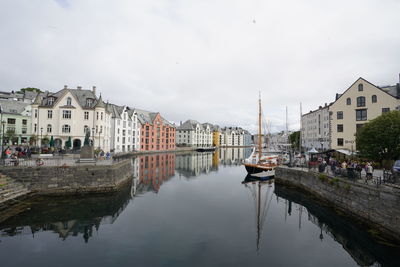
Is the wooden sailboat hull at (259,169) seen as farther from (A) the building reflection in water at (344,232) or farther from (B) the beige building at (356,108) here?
(B) the beige building at (356,108)

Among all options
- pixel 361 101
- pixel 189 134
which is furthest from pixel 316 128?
pixel 189 134

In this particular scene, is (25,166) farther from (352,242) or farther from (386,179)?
(386,179)

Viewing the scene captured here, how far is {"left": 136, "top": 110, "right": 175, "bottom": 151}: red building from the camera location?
83250mm

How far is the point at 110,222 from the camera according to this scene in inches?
671

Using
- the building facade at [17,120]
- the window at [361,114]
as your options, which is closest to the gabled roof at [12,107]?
the building facade at [17,120]

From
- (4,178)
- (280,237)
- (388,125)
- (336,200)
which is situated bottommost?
(280,237)

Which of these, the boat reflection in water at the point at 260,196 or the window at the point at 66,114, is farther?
the window at the point at 66,114

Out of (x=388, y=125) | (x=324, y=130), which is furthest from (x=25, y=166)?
(x=324, y=130)

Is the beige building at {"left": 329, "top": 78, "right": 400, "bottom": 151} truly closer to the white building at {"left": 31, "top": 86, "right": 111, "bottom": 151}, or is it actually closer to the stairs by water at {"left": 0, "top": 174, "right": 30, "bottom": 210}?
the stairs by water at {"left": 0, "top": 174, "right": 30, "bottom": 210}

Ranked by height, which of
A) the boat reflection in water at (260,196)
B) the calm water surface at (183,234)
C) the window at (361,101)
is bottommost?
the boat reflection in water at (260,196)

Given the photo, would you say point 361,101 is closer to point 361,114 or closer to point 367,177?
point 361,114

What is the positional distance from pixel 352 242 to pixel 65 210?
2278 cm

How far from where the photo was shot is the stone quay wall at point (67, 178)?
21.9 m

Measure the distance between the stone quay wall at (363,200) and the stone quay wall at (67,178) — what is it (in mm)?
23142
